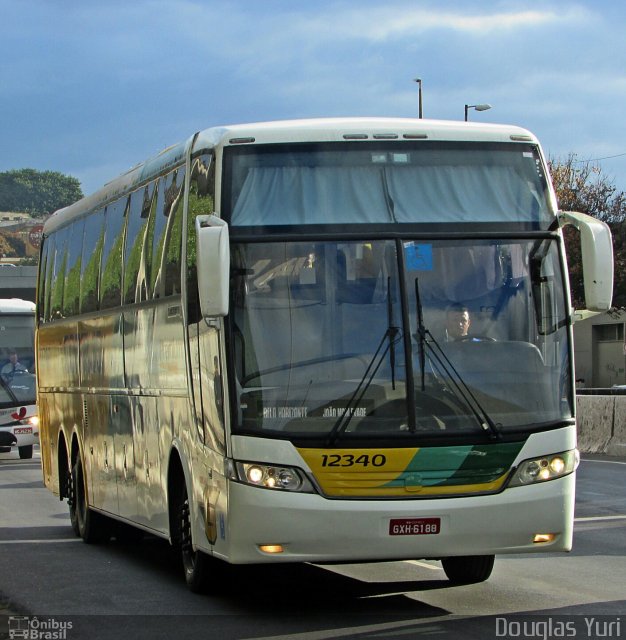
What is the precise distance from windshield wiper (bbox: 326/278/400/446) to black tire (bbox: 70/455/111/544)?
20.2 feet

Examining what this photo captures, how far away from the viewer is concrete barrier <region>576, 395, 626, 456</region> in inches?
1063

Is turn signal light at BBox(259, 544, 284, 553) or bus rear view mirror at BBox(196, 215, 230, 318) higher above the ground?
bus rear view mirror at BBox(196, 215, 230, 318)

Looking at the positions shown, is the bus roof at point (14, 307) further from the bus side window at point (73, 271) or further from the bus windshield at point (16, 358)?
the bus side window at point (73, 271)

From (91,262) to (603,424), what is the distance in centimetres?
1553

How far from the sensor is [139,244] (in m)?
12.1

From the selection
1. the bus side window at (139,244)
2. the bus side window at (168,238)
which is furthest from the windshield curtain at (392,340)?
the bus side window at (139,244)

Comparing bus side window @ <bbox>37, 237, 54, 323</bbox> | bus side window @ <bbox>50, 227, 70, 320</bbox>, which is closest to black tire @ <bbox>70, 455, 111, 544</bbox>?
bus side window @ <bbox>50, 227, 70, 320</bbox>

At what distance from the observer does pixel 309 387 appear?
889cm

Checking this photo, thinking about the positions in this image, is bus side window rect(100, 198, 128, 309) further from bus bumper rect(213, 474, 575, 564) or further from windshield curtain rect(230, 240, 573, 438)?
bus bumper rect(213, 474, 575, 564)

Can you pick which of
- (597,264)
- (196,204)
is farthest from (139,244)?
(597,264)

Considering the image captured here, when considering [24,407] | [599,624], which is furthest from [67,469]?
[24,407]

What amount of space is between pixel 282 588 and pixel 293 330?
263 cm

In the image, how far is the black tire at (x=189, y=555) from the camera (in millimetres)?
10227

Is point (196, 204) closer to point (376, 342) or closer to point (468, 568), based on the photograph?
point (376, 342)
